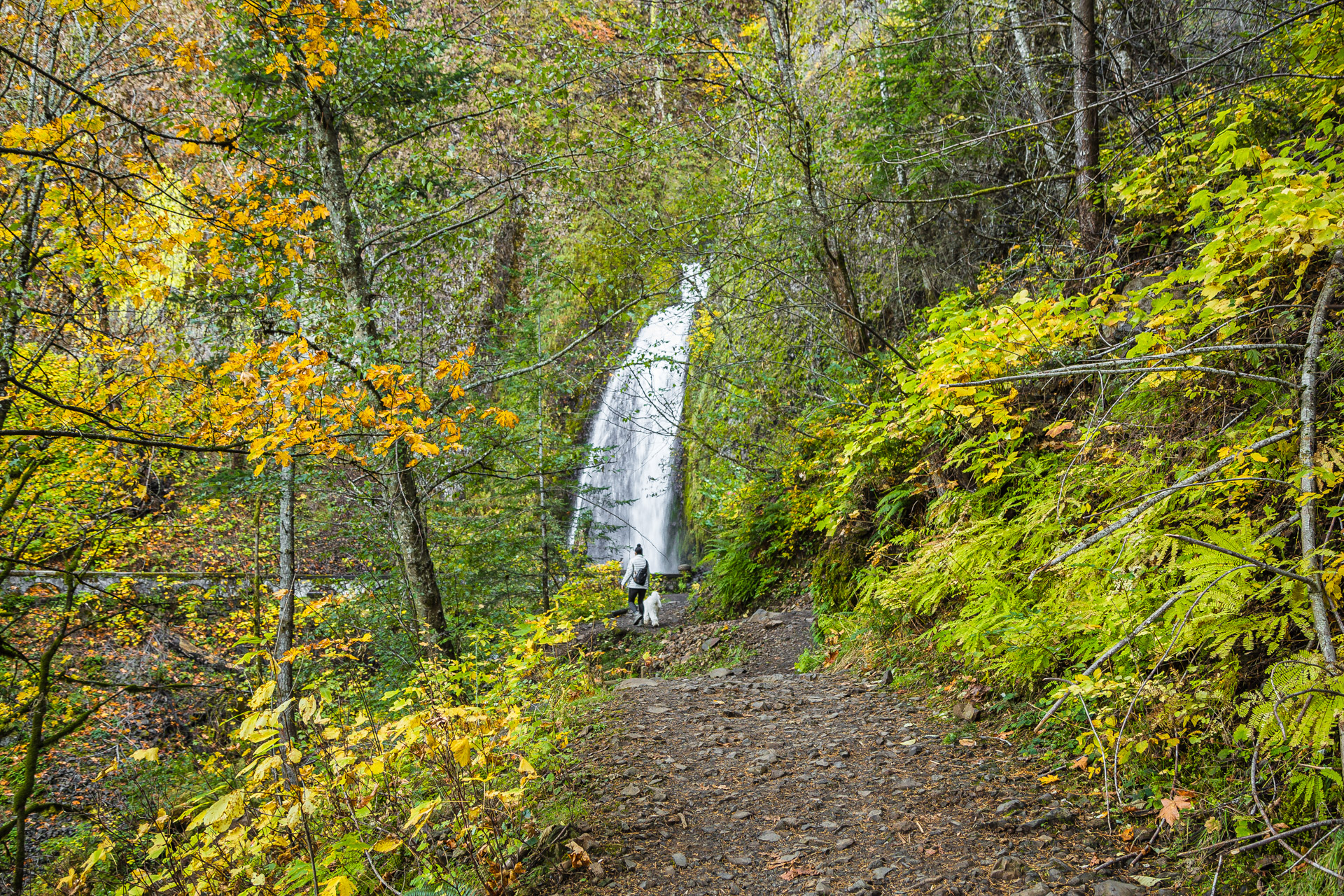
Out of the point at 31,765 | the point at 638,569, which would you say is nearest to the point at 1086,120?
the point at 31,765

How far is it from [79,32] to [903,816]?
28.2 ft

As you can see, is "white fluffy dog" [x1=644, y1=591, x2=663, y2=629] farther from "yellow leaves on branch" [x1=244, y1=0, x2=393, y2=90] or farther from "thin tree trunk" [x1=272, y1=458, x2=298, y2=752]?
"yellow leaves on branch" [x1=244, y1=0, x2=393, y2=90]

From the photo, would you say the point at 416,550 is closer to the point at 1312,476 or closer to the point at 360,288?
the point at 360,288

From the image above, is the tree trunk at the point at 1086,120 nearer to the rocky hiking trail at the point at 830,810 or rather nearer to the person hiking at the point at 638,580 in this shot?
the rocky hiking trail at the point at 830,810

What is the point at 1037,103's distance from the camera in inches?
279

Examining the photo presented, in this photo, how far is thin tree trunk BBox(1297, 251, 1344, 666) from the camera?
2277mm

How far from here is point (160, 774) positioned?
24.3 feet

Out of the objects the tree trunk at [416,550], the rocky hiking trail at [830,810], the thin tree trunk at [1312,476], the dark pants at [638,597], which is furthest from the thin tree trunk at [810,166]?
the dark pants at [638,597]

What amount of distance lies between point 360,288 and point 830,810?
6.59 meters

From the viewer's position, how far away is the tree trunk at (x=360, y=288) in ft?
22.8

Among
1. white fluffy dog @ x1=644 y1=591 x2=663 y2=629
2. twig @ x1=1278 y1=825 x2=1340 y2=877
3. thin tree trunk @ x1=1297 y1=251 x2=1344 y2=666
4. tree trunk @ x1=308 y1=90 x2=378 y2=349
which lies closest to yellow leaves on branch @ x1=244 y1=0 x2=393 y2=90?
tree trunk @ x1=308 y1=90 x2=378 y2=349

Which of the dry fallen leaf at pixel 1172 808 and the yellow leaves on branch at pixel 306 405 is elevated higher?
the yellow leaves on branch at pixel 306 405

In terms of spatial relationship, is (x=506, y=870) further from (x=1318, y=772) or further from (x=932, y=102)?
(x=932, y=102)

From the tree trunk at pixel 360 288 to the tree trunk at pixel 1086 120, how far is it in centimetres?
641
